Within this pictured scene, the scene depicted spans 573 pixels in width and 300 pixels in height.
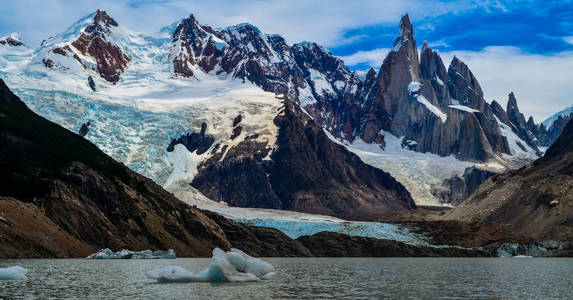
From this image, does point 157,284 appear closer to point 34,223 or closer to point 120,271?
point 120,271

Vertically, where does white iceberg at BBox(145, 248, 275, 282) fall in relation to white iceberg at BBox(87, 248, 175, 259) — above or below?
above

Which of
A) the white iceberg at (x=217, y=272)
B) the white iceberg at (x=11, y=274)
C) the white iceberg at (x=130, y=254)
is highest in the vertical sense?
the white iceberg at (x=217, y=272)

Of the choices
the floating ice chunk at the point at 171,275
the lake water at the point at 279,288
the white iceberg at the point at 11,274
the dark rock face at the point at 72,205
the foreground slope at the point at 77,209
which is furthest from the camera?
the foreground slope at the point at 77,209

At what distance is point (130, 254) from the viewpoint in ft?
440

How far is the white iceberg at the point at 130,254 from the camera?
413 feet

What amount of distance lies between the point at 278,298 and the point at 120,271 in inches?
1490

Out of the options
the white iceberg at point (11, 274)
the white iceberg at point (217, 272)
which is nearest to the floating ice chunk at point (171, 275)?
the white iceberg at point (217, 272)

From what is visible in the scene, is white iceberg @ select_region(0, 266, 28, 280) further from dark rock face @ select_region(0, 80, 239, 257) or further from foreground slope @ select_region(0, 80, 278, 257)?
dark rock face @ select_region(0, 80, 239, 257)

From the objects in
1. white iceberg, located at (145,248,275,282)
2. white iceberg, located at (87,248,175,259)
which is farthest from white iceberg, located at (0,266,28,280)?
white iceberg, located at (87,248,175,259)

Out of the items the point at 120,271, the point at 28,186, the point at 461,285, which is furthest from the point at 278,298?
the point at 28,186

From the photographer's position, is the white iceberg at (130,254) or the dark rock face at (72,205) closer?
the dark rock face at (72,205)

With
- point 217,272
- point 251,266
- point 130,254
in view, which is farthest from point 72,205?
point 217,272

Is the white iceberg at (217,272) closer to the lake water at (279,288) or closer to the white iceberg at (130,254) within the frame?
the lake water at (279,288)

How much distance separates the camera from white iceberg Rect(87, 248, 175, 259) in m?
126
